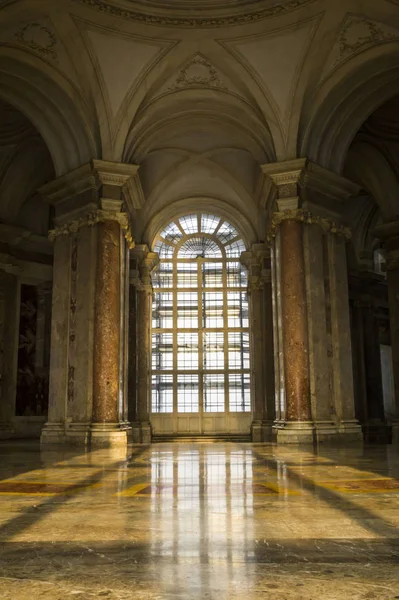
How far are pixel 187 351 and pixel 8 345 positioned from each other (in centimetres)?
651

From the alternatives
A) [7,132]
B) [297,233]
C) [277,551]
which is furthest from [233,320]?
[277,551]

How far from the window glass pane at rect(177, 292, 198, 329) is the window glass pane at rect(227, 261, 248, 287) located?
1406 millimetres

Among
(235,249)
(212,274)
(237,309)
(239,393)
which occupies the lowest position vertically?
(239,393)

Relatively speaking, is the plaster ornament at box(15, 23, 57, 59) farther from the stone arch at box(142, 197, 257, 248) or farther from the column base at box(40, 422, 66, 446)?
the column base at box(40, 422, 66, 446)

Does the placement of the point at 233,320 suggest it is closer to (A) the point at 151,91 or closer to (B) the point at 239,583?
(A) the point at 151,91

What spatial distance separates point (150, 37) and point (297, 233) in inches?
229

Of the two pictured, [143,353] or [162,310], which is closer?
[143,353]

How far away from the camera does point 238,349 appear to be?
2162cm

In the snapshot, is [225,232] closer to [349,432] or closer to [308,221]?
[308,221]

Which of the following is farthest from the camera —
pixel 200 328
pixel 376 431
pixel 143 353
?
pixel 200 328

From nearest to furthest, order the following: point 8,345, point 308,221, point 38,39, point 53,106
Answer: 1. point 38,39
2. point 308,221
3. point 53,106
4. point 8,345

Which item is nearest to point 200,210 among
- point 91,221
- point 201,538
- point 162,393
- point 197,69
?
point 162,393

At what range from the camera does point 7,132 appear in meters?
17.3

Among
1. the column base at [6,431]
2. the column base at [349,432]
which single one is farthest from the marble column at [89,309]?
the column base at [349,432]
